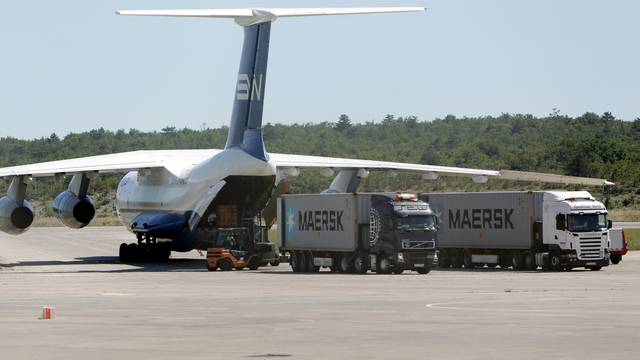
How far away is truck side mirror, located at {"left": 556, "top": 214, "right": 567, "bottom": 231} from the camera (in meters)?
51.2

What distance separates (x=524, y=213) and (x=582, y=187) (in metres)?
55.5

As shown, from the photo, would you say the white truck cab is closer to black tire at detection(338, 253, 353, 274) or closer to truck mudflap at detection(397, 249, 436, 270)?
truck mudflap at detection(397, 249, 436, 270)

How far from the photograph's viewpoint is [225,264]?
54844 millimetres

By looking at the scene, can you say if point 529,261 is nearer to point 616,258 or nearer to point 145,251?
point 616,258

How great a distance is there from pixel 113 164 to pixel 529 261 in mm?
18036

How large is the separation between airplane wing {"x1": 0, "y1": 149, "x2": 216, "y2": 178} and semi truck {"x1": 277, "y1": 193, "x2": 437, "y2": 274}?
7.40 meters

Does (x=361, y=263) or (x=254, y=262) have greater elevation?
(x=254, y=262)

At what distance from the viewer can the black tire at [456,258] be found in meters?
55.7

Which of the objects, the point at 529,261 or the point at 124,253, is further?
the point at 124,253

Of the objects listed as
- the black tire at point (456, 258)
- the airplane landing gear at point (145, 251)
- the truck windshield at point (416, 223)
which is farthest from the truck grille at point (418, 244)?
the airplane landing gear at point (145, 251)

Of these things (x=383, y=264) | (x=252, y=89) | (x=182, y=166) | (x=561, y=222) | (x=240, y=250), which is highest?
(x=252, y=89)

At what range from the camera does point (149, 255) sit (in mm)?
63406

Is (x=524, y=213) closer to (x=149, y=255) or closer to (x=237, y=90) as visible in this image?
(x=237, y=90)

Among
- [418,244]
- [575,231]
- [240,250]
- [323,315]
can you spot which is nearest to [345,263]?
[418,244]
